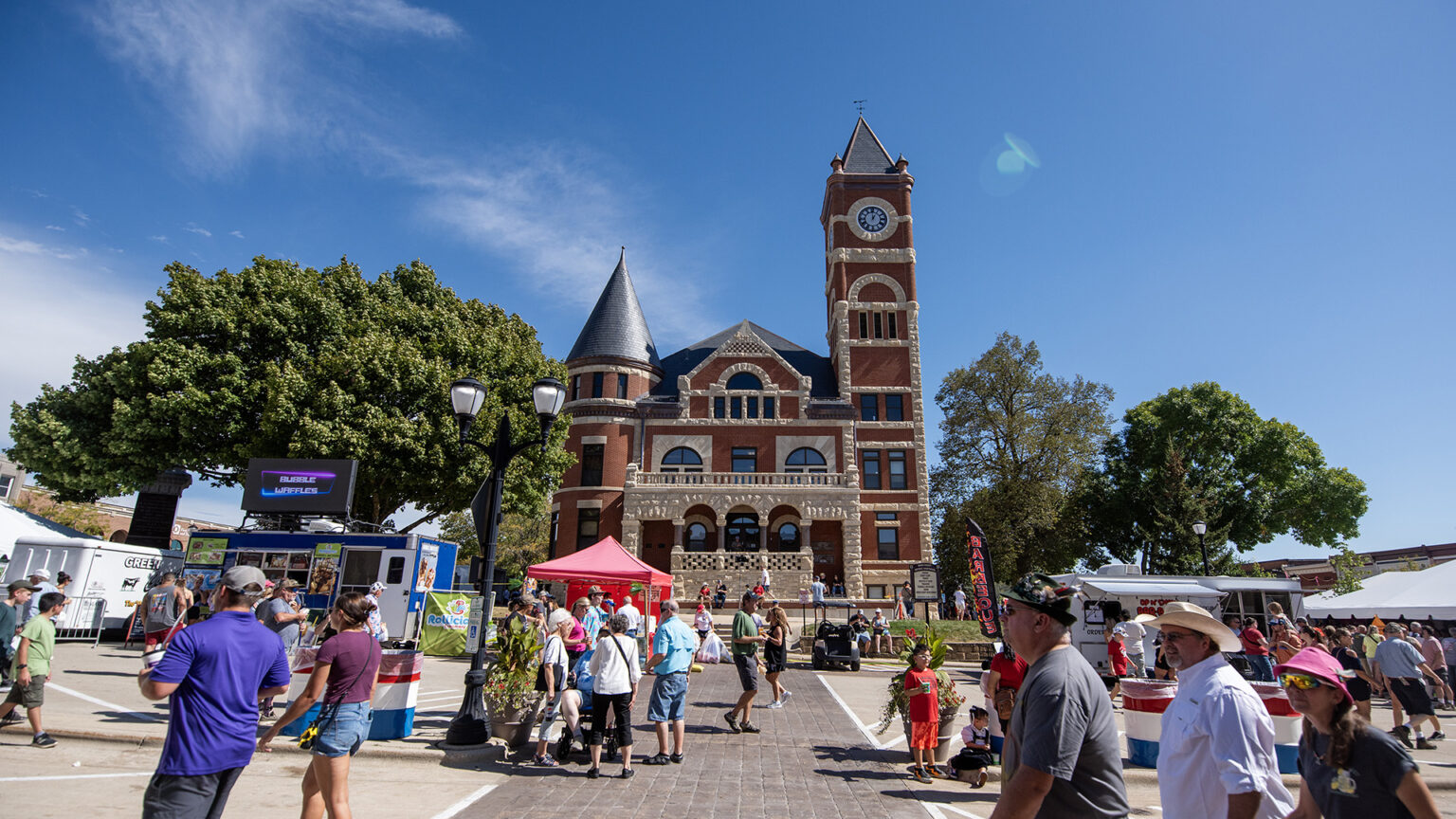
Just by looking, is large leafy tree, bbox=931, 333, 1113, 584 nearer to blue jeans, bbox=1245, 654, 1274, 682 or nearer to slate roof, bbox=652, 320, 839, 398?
slate roof, bbox=652, 320, 839, 398

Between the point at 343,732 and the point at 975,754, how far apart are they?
249 inches

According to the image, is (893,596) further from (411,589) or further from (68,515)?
(68,515)

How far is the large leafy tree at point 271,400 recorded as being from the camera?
74.1ft

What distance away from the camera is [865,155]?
1642 inches

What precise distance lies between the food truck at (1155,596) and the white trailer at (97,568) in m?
22.3

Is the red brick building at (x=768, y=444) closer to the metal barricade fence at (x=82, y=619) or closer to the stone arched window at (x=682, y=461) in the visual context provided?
the stone arched window at (x=682, y=461)

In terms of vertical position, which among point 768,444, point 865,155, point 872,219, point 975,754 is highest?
point 865,155

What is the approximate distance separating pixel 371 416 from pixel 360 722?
2021cm

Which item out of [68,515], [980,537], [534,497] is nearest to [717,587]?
[534,497]

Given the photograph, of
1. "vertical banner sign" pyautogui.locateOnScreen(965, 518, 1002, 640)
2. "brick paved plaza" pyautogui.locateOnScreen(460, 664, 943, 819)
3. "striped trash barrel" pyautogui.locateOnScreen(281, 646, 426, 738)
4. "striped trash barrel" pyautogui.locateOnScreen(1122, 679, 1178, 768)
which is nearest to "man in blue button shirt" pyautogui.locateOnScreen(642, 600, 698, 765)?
"brick paved plaza" pyautogui.locateOnScreen(460, 664, 943, 819)

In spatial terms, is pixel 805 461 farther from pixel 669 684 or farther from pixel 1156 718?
pixel 669 684

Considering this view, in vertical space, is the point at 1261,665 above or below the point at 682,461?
below

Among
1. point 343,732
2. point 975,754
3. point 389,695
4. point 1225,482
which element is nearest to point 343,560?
point 389,695

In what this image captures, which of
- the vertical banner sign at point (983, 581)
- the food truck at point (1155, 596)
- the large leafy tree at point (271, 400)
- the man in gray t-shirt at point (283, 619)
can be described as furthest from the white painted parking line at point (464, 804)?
the large leafy tree at point (271, 400)
